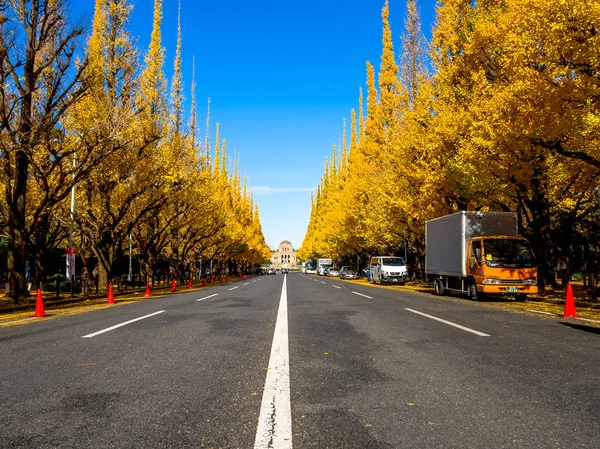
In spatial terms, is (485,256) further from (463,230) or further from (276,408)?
(276,408)

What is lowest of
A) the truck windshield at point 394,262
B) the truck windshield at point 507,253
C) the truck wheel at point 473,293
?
the truck wheel at point 473,293

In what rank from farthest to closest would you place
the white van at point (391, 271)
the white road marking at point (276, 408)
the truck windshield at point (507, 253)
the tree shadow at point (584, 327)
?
1. the white van at point (391, 271)
2. the truck windshield at point (507, 253)
3. the tree shadow at point (584, 327)
4. the white road marking at point (276, 408)

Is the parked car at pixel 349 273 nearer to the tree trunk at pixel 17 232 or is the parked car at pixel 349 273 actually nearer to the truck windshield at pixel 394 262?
the truck windshield at pixel 394 262

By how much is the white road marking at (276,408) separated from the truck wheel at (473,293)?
443 inches

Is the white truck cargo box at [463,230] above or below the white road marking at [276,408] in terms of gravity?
above

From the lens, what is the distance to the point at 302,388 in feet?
13.1

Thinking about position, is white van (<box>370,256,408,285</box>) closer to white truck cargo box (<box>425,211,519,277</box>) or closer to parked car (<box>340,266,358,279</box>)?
white truck cargo box (<box>425,211,519,277</box>)

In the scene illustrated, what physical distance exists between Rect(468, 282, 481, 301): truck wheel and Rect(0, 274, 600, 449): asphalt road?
299 inches

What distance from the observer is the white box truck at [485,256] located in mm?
14445

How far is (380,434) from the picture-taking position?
295 centimetres

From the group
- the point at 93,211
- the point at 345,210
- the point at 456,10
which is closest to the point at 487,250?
A: the point at 456,10

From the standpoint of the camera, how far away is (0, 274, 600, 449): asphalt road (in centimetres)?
295

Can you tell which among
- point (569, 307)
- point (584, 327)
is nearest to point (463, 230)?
point (569, 307)

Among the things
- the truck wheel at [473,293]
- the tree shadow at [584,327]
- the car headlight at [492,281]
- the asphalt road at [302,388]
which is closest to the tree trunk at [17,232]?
the asphalt road at [302,388]
